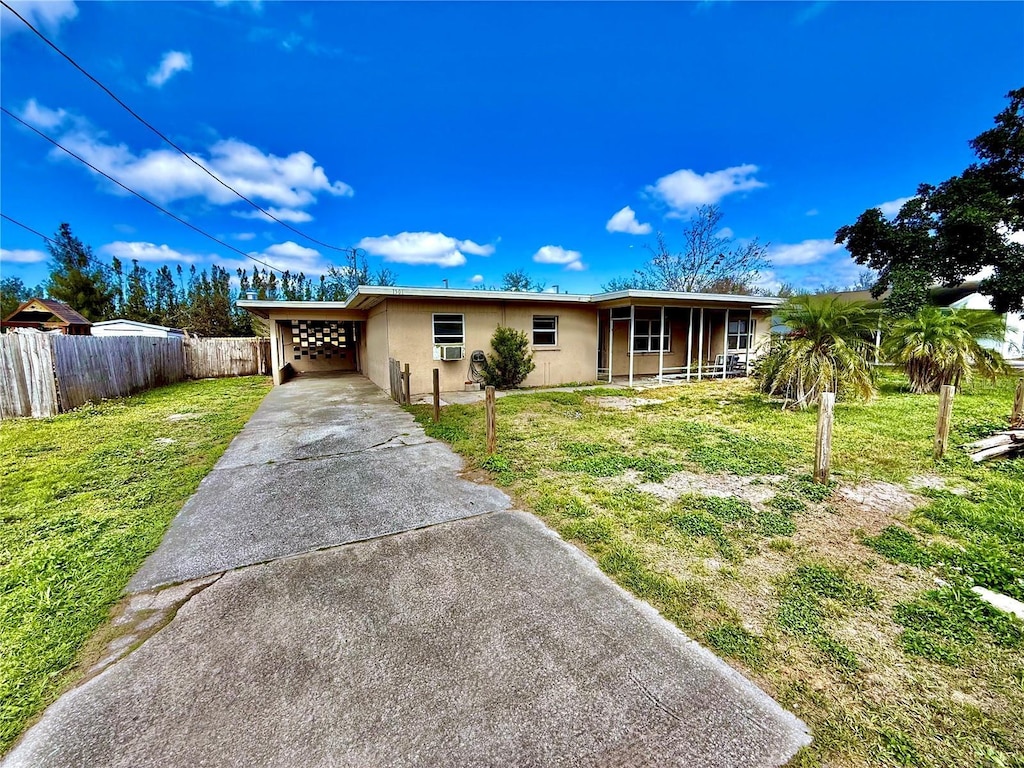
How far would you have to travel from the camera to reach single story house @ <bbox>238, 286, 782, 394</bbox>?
10578 mm

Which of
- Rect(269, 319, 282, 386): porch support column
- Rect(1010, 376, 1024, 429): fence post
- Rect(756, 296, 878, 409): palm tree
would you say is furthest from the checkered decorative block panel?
Rect(1010, 376, 1024, 429): fence post

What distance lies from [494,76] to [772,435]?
13634mm

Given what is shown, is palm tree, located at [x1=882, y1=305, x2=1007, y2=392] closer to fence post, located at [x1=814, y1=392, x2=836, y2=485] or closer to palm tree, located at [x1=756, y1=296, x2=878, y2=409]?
palm tree, located at [x1=756, y1=296, x2=878, y2=409]

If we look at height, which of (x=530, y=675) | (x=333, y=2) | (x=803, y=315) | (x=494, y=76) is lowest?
(x=530, y=675)

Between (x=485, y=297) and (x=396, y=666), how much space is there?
9.41 meters

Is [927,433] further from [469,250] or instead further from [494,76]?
[469,250]

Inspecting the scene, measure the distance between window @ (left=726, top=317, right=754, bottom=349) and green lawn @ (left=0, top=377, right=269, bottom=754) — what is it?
15496 mm

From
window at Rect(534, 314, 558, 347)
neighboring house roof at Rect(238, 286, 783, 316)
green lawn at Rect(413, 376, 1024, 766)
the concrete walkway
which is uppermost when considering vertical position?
neighboring house roof at Rect(238, 286, 783, 316)

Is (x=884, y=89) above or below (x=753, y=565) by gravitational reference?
above

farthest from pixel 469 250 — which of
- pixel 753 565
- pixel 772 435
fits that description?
pixel 753 565

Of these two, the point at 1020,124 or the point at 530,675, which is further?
the point at 1020,124

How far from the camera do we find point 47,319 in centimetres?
2342

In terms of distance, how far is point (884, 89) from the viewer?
15039 mm

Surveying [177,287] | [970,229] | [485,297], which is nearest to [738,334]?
[970,229]
